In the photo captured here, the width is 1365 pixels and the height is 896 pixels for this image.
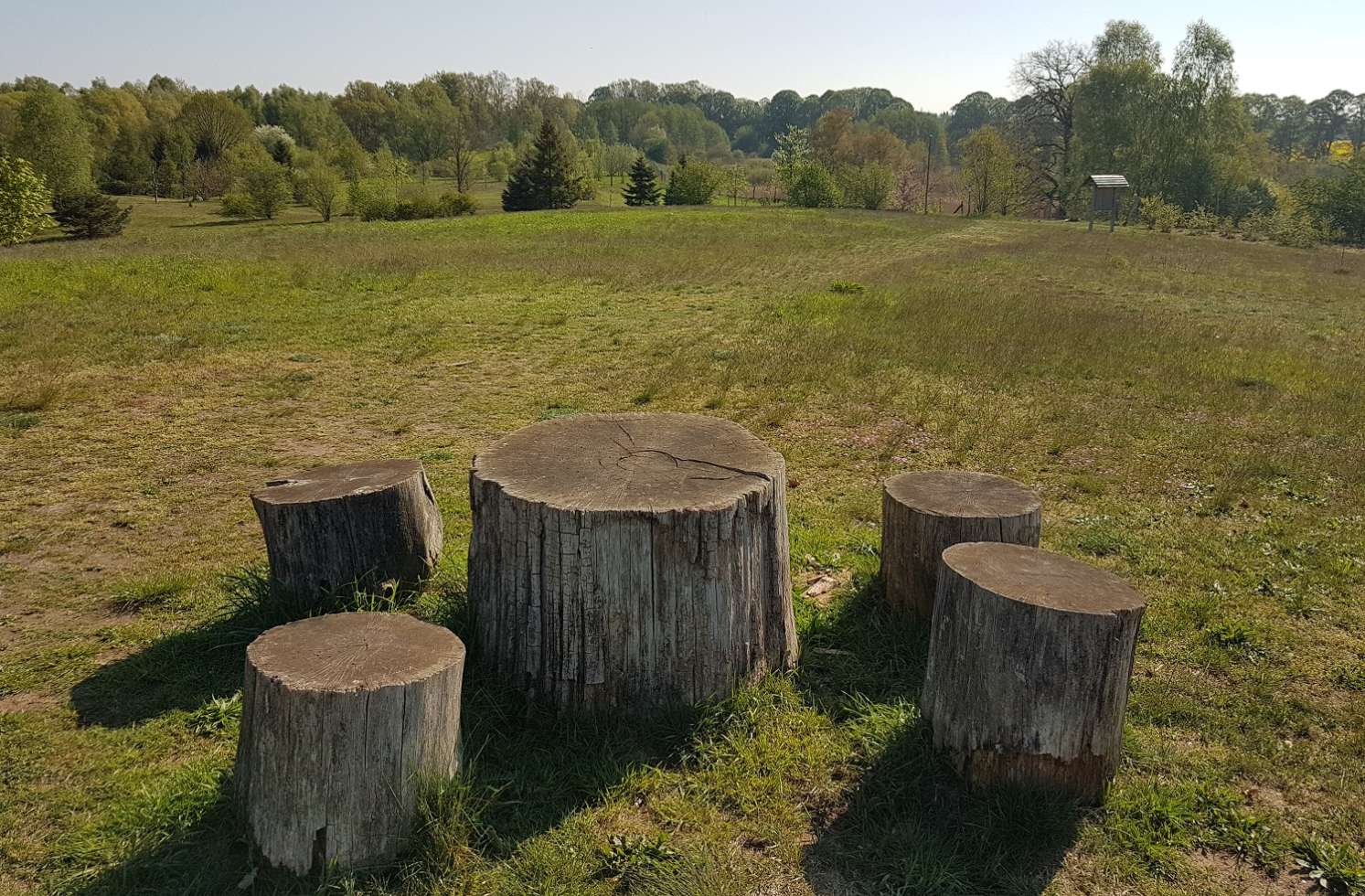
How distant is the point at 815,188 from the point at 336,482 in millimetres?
59291

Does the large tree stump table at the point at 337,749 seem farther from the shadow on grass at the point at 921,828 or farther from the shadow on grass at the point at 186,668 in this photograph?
the shadow on grass at the point at 921,828

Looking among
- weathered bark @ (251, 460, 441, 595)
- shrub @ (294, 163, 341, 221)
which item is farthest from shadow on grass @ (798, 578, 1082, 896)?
shrub @ (294, 163, 341, 221)

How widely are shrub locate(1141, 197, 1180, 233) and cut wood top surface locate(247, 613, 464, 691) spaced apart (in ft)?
164

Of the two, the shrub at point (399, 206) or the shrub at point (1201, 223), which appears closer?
the shrub at point (1201, 223)

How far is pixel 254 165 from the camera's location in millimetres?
58219

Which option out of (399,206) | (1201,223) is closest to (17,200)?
(399,206)

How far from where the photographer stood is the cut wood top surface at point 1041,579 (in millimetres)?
3156

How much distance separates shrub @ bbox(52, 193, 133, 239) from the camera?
1395 inches

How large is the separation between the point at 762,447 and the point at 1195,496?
4902 millimetres

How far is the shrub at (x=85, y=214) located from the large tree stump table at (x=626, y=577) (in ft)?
133

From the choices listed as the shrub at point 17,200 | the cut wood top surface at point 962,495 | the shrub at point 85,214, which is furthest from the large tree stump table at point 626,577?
the shrub at point 85,214

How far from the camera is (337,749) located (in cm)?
277

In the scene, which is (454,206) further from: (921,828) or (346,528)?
(921,828)

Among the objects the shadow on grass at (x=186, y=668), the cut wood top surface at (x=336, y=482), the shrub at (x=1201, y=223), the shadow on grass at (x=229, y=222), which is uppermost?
the shrub at (x=1201, y=223)
